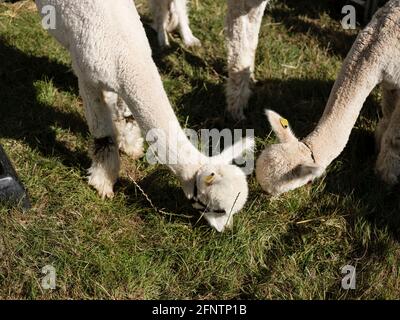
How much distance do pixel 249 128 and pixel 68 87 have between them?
177 centimetres

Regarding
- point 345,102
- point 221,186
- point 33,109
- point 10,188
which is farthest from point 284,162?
point 33,109

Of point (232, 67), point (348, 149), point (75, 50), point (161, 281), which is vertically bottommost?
point (161, 281)

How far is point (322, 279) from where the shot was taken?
3670 millimetres

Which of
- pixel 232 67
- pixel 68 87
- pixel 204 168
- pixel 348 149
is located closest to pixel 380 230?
pixel 348 149

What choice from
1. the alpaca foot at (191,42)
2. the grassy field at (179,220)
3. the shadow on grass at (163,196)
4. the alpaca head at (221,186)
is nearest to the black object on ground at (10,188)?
the grassy field at (179,220)

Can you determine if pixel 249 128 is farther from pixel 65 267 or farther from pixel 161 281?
pixel 65 267

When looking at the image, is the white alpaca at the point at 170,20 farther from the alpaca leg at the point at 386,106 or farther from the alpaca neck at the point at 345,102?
the alpaca neck at the point at 345,102

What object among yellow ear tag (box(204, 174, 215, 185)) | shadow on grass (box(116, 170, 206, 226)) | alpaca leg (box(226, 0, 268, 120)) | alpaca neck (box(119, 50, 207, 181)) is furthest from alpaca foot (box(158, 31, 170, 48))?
yellow ear tag (box(204, 174, 215, 185))

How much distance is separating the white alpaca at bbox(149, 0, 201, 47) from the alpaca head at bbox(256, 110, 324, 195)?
8.40 ft

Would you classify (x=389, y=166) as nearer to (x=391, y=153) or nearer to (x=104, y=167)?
(x=391, y=153)

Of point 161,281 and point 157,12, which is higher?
point 157,12

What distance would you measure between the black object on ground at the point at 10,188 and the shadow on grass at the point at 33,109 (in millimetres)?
622

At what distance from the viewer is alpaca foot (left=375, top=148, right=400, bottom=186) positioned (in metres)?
4.18

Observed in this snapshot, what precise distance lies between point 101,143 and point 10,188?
0.73 metres
